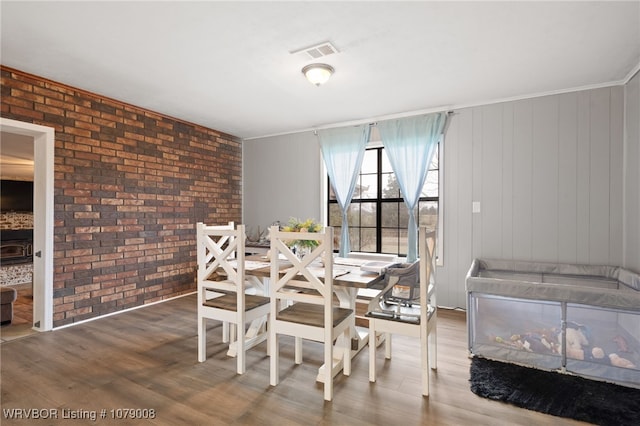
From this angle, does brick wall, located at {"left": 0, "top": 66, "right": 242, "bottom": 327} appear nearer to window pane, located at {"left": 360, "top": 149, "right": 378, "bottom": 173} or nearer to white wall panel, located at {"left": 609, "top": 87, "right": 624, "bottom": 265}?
window pane, located at {"left": 360, "top": 149, "right": 378, "bottom": 173}

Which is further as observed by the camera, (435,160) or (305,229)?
(435,160)

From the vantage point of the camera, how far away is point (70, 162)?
3.45m

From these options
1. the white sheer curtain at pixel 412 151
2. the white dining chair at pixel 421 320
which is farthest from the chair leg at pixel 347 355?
the white sheer curtain at pixel 412 151

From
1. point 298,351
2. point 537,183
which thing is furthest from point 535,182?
point 298,351

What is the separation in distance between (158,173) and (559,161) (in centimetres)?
476

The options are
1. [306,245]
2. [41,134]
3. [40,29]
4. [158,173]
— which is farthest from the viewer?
[158,173]

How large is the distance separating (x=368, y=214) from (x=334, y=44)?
8.47ft

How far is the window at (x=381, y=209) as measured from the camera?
4.27 m

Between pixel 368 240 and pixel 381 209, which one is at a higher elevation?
pixel 381 209

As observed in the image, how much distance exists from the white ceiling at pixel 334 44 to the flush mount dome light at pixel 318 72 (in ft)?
A: 0.25

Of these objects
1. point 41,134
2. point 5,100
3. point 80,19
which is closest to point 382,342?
point 80,19

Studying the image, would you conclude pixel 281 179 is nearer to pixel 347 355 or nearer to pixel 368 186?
pixel 368 186

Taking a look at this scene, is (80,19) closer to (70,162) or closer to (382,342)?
(70,162)

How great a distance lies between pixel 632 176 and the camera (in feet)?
10.0
